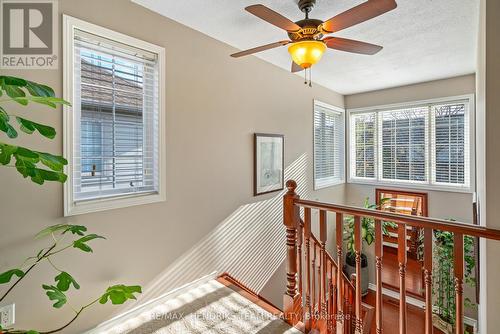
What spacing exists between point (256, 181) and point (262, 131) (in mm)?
623

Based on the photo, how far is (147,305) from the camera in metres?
2.17

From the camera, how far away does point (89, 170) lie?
192 centimetres

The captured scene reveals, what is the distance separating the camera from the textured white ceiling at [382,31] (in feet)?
6.89

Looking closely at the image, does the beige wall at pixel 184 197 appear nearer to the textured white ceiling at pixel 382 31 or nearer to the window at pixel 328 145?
the textured white ceiling at pixel 382 31

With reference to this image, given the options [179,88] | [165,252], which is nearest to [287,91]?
[179,88]

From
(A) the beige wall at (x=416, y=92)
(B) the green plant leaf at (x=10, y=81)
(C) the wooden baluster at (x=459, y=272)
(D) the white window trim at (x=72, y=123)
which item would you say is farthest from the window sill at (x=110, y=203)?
(A) the beige wall at (x=416, y=92)

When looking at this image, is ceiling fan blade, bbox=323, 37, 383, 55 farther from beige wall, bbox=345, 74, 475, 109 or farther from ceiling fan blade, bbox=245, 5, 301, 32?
beige wall, bbox=345, 74, 475, 109

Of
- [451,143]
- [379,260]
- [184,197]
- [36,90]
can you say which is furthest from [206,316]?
[451,143]

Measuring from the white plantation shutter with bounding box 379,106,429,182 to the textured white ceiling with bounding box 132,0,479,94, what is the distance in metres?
0.84

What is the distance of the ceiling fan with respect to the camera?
152 centimetres

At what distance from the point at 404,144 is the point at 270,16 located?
13.0ft

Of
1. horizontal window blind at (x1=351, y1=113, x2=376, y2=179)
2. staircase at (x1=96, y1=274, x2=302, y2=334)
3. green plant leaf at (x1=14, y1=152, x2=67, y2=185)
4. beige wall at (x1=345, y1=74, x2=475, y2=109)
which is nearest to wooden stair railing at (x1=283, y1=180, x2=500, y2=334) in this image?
staircase at (x1=96, y1=274, x2=302, y2=334)

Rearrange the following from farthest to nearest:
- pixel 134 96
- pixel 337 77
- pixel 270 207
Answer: pixel 337 77, pixel 270 207, pixel 134 96

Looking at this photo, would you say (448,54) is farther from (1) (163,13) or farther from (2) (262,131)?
(1) (163,13)
